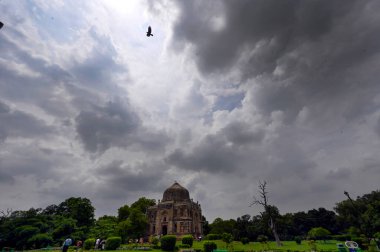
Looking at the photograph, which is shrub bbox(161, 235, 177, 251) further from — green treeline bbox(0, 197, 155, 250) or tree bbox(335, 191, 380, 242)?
tree bbox(335, 191, 380, 242)

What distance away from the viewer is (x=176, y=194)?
56750mm

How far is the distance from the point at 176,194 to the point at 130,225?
45.7ft

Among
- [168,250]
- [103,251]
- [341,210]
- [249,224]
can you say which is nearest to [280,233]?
[249,224]

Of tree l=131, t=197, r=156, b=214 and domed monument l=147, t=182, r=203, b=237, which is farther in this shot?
tree l=131, t=197, r=156, b=214

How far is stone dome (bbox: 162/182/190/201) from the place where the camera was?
56.3m

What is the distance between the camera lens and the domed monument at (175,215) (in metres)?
50.5

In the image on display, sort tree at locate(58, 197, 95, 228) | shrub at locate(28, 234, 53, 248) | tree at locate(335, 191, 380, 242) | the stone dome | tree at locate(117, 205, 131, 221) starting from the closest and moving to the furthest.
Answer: shrub at locate(28, 234, 53, 248)
tree at locate(335, 191, 380, 242)
tree at locate(58, 197, 95, 228)
the stone dome
tree at locate(117, 205, 131, 221)

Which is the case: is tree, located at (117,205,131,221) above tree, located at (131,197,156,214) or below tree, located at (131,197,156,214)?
below

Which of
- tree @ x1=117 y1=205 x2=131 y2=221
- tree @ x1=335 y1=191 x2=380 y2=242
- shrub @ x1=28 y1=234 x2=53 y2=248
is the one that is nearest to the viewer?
shrub @ x1=28 y1=234 x2=53 y2=248

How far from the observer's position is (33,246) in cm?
3784

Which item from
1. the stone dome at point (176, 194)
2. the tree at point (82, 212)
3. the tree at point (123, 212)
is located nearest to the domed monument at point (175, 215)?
the stone dome at point (176, 194)

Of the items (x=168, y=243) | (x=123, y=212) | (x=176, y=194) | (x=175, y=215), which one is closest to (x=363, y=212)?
(x=175, y=215)

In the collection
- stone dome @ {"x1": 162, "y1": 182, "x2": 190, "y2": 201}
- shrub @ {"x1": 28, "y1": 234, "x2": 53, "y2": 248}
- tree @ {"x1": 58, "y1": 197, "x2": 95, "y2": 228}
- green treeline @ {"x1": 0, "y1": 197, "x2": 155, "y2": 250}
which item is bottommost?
shrub @ {"x1": 28, "y1": 234, "x2": 53, "y2": 248}

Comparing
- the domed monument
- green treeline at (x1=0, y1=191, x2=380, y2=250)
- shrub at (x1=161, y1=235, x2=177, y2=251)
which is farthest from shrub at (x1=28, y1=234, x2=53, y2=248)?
shrub at (x1=161, y1=235, x2=177, y2=251)
